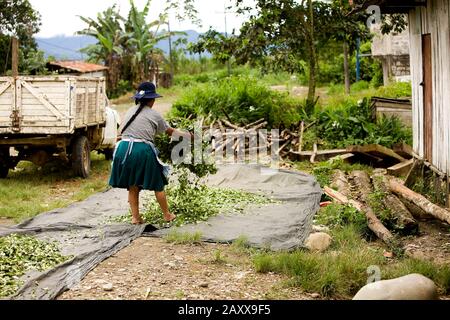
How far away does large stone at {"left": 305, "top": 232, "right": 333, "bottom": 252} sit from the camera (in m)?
7.22

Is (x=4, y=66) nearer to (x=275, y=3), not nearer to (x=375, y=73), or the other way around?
(x=275, y=3)

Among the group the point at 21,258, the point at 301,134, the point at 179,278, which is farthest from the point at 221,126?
the point at 179,278

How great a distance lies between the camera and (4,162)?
13016 millimetres

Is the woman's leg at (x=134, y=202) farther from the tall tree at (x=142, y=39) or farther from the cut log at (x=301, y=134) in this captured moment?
the tall tree at (x=142, y=39)

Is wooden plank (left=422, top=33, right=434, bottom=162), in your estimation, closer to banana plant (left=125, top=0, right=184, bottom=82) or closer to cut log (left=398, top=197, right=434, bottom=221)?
cut log (left=398, top=197, right=434, bottom=221)

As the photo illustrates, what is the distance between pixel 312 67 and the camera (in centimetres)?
1962

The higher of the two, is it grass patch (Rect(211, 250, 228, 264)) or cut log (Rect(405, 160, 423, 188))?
cut log (Rect(405, 160, 423, 188))

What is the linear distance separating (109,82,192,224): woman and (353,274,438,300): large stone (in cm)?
387

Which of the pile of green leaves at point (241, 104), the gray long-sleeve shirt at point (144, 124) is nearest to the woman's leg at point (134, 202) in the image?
the gray long-sleeve shirt at point (144, 124)

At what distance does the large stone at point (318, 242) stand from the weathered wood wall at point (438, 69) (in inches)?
A: 103

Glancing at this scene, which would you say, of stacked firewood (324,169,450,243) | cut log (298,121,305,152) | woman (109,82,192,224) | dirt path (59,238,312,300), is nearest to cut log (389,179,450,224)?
stacked firewood (324,169,450,243)

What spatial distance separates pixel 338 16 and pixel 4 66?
59.1 feet

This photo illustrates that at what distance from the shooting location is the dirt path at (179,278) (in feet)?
18.3

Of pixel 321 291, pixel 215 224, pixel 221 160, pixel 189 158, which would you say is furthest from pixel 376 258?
pixel 221 160
